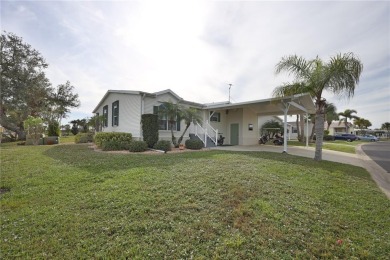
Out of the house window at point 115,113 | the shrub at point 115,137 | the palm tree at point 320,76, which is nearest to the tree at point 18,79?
the house window at point 115,113

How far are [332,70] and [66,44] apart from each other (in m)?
12.9

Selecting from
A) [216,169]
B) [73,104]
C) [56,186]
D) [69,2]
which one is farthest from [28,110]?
[216,169]

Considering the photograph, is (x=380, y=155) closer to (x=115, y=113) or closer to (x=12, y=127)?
(x=115, y=113)

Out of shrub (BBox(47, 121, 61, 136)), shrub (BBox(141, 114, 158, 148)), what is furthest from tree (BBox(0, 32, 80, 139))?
shrub (BBox(141, 114, 158, 148))

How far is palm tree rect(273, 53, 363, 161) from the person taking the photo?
9390mm

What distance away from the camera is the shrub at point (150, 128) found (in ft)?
43.4

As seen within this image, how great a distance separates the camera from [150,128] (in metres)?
13.3

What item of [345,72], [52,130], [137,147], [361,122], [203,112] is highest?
[361,122]

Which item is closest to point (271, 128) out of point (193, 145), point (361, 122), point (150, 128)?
point (193, 145)

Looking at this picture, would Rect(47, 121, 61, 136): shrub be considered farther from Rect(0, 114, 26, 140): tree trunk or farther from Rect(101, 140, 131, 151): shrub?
Rect(101, 140, 131, 151): shrub

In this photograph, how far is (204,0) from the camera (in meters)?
8.38

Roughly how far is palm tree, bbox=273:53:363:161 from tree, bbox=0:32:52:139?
2485cm

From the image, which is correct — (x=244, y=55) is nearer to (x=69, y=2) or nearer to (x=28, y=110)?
(x=69, y=2)

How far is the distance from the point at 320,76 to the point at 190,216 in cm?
965
